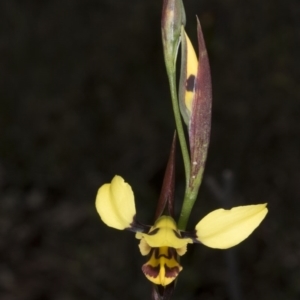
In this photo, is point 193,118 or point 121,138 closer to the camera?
point 193,118

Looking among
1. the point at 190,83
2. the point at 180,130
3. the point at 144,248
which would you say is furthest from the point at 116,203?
the point at 190,83

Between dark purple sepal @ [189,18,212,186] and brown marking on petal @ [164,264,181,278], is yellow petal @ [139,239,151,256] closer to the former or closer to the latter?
brown marking on petal @ [164,264,181,278]

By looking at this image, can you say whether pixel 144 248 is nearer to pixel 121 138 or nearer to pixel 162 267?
pixel 162 267

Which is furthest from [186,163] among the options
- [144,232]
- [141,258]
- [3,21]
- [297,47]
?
[3,21]

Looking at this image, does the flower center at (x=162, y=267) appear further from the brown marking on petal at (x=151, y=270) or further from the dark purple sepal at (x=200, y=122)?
the dark purple sepal at (x=200, y=122)

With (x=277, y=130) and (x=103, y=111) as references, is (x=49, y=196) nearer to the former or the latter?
(x=103, y=111)

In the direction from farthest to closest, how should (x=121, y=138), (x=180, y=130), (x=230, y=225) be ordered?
(x=121, y=138) < (x=180, y=130) < (x=230, y=225)
